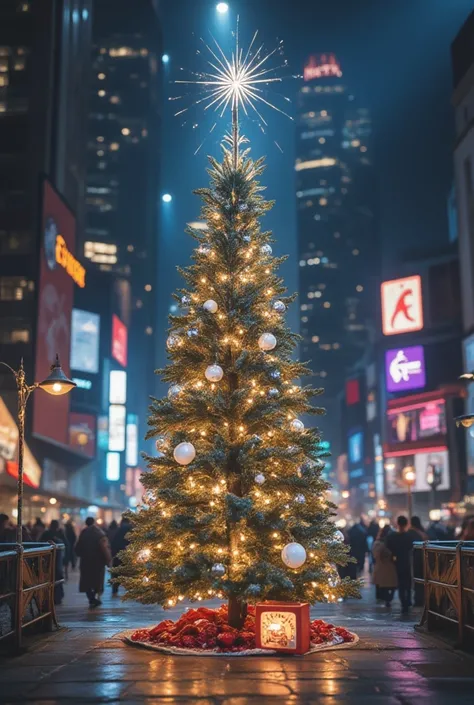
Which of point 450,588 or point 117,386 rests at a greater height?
point 117,386

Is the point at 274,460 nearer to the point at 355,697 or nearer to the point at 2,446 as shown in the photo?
the point at 355,697

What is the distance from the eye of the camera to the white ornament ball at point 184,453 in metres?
11.4

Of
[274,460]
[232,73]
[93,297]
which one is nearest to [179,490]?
[274,460]

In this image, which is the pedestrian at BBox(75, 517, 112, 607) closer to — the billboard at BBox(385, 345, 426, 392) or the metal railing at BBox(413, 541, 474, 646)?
the metal railing at BBox(413, 541, 474, 646)

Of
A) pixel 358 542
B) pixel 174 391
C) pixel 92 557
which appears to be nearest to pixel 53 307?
pixel 358 542

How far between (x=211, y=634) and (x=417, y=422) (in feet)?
270

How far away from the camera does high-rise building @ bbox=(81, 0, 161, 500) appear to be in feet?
543

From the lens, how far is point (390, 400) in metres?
95.5

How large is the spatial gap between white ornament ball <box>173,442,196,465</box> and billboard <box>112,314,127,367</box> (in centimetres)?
8994

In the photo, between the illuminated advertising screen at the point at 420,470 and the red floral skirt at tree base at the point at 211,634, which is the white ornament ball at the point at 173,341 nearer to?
the red floral skirt at tree base at the point at 211,634

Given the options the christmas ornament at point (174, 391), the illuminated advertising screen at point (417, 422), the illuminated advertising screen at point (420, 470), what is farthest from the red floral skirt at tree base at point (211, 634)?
the illuminated advertising screen at point (417, 422)

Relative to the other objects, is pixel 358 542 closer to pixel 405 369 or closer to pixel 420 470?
pixel 420 470

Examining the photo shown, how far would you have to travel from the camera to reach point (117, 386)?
10156cm

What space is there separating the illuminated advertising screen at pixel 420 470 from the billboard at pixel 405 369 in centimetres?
757
